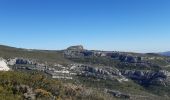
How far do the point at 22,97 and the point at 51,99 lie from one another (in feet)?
49.0

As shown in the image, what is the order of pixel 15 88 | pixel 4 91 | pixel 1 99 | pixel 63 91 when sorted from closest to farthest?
pixel 1 99 → pixel 4 91 → pixel 15 88 → pixel 63 91

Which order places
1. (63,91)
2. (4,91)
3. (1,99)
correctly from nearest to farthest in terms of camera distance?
1. (1,99)
2. (4,91)
3. (63,91)

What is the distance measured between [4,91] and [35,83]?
3019cm

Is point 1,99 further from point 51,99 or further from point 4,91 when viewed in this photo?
point 51,99

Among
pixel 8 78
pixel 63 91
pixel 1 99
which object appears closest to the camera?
pixel 1 99

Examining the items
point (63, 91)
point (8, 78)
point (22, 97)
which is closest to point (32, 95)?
point (22, 97)

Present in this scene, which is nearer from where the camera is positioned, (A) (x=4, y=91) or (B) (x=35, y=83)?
(A) (x=4, y=91)

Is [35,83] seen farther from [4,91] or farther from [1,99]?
[1,99]

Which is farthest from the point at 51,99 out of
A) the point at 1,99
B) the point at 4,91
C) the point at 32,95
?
the point at 1,99

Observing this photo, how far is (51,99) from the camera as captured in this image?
164375 millimetres

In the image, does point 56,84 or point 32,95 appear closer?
point 32,95

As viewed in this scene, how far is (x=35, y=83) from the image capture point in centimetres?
18062

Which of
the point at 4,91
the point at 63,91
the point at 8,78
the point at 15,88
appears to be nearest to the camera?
the point at 4,91

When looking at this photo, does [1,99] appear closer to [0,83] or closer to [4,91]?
[4,91]
